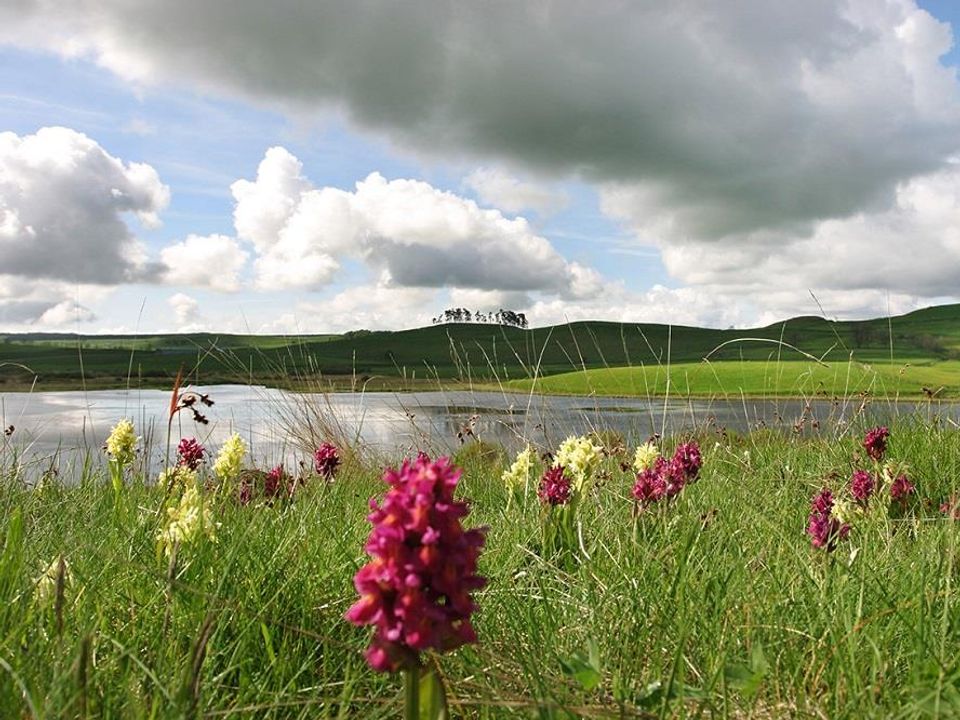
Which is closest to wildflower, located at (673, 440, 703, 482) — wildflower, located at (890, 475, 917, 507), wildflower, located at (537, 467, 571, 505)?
wildflower, located at (537, 467, 571, 505)

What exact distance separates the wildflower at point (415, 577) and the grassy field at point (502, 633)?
0.41 m

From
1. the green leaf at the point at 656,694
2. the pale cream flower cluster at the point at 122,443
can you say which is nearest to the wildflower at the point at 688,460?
the green leaf at the point at 656,694

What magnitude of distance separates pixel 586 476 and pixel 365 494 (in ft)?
7.07

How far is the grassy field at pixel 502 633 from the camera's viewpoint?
1999 mm

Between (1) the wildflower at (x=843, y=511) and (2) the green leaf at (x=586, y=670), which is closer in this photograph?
(2) the green leaf at (x=586, y=670)

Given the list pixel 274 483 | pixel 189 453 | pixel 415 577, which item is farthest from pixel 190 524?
pixel 274 483

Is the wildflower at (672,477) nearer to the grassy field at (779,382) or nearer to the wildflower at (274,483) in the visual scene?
the wildflower at (274,483)

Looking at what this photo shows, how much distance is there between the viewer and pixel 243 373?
30.8ft

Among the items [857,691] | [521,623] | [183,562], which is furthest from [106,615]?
[857,691]

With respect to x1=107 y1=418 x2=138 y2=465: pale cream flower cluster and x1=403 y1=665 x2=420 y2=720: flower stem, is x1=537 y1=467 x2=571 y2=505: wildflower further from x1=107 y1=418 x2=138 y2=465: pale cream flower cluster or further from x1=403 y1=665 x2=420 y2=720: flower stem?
x1=107 y1=418 x2=138 y2=465: pale cream flower cluster

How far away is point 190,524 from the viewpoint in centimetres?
298

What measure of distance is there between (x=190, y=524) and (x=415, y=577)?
1.99 meters

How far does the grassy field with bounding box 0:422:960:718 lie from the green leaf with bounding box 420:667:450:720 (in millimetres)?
333

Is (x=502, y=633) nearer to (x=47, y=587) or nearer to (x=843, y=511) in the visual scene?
(x=47, y=587)
